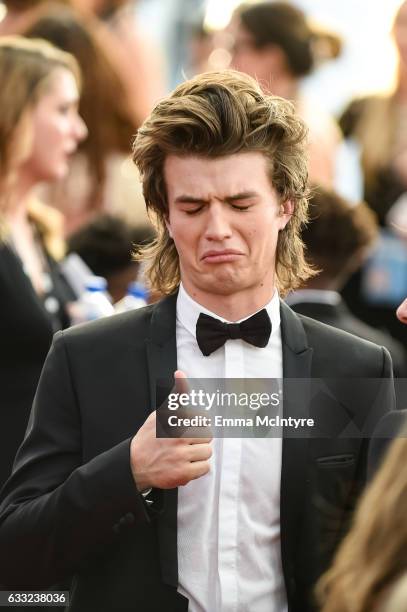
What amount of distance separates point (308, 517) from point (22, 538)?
26.4 inches

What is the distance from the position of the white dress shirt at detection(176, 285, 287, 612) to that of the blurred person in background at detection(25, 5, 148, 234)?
126 inches

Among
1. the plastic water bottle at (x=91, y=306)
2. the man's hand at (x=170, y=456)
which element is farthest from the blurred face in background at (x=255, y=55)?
the man's hand at (x=170, y=456)

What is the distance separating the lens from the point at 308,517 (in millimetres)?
2840

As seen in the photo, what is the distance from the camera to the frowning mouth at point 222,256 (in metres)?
2.93

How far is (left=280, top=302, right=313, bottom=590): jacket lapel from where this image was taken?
112 inches

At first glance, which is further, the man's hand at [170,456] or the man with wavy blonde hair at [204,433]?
the man with wavy blonde hair at [204,433]

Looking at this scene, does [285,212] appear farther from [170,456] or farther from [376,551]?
[376,551]

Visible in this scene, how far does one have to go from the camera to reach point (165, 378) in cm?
292

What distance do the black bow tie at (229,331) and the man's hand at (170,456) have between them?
28cm

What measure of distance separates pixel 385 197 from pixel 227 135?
10.2 ft

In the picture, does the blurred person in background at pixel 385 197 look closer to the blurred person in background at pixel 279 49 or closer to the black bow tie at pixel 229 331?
the blurred person in background at pixel 279 49

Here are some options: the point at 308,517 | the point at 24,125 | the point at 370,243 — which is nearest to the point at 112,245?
the point at 24,125

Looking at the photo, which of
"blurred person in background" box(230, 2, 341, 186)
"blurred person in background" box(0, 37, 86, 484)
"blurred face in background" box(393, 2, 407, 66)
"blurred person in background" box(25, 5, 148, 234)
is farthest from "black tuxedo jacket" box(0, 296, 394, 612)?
"blurred person in background" box(230, 2, 341, 186)

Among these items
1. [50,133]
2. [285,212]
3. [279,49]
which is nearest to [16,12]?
[279,49]
